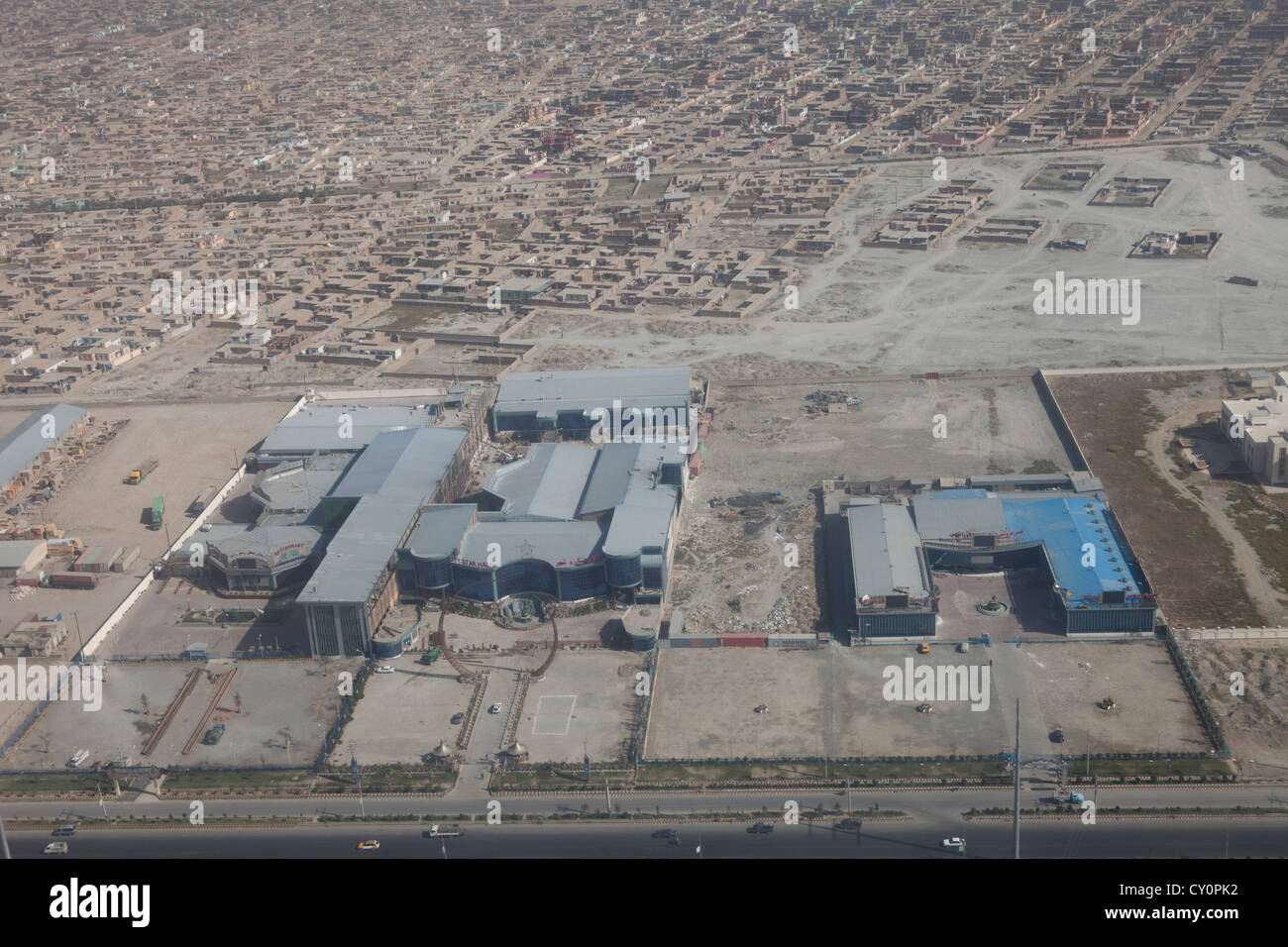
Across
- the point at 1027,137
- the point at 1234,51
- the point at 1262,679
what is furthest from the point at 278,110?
the point at 1262,679

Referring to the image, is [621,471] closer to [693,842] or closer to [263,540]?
[263,540]

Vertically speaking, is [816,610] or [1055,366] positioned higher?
[1055,366]

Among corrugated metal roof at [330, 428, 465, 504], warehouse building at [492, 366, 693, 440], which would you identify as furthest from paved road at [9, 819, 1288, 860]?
warehouse building at [492, 366, 693, 440]

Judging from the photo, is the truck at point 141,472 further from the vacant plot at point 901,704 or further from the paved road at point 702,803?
the vacant plot at point 901,704

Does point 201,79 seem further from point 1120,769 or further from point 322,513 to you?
point 1120,769

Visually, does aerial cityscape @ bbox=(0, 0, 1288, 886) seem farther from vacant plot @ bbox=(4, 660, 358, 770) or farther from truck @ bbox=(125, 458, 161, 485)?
truck @ bbox=(125, 458, 161, 485)

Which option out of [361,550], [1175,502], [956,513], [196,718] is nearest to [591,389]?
[361,550]
